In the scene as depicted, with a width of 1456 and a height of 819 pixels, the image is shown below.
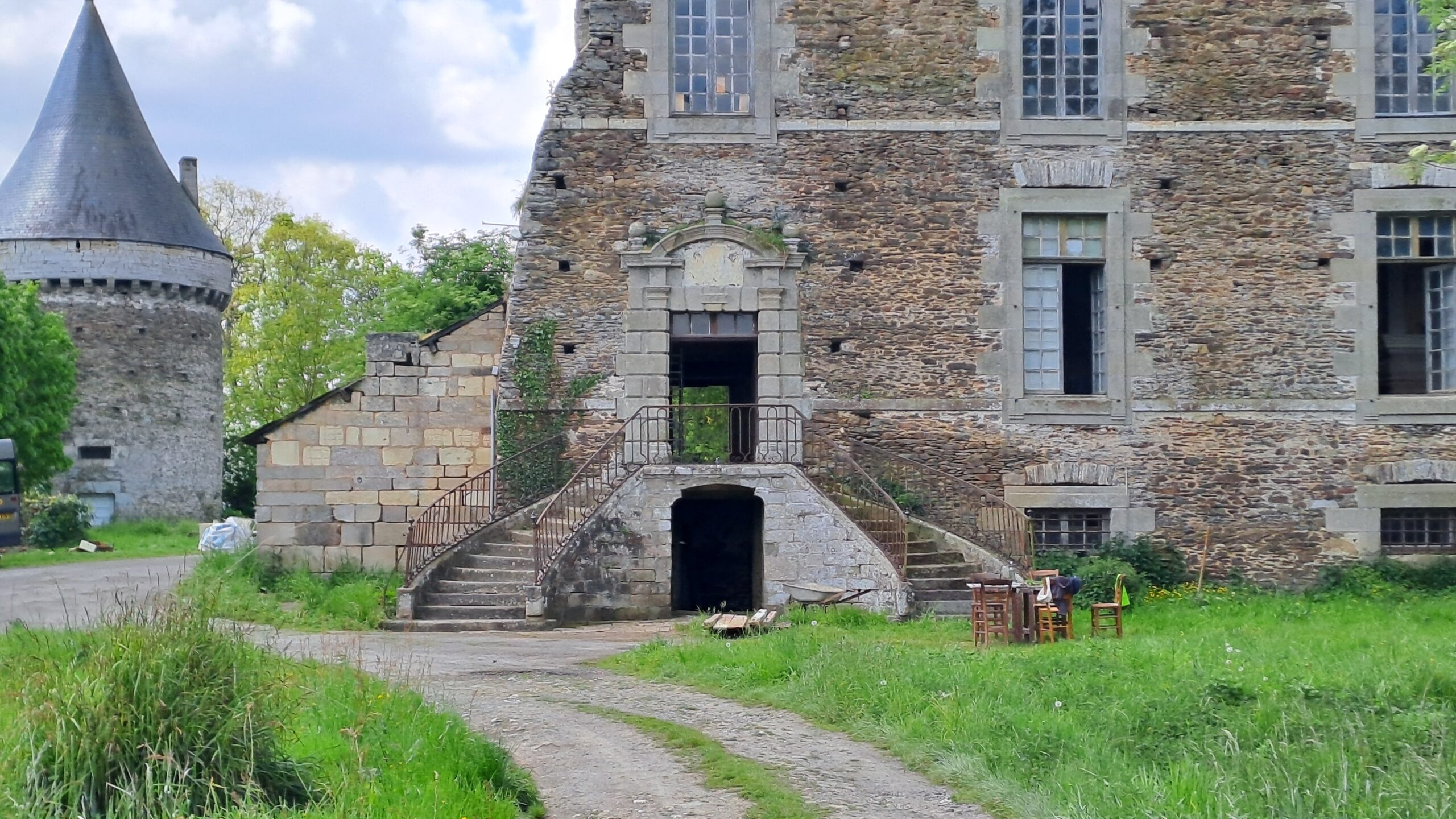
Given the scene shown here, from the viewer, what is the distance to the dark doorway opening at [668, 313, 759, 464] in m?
16.7

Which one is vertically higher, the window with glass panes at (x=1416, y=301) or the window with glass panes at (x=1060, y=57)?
the window with glass panes at (x=1060, y=57)

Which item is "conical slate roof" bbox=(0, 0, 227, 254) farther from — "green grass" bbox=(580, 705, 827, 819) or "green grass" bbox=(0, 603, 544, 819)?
"green grass" bbox=(0, 603, 544, 819)

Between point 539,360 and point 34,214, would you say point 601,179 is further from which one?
point 34,214

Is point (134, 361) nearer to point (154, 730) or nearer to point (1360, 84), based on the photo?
point (1360, 84)

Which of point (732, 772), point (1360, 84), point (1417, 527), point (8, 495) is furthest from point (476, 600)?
point (8, 495)

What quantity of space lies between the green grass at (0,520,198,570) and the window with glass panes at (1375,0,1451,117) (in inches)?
685

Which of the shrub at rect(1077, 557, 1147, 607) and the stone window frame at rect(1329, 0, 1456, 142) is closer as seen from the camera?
the shrub at rect(1077, 557, 1147, 607)

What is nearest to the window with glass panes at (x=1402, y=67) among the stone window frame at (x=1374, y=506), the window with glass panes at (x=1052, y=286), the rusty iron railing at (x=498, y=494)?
the window with glass panes at (x=1052, y=286)

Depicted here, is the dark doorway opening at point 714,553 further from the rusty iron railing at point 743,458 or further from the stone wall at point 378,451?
the stone wall at point 378,451

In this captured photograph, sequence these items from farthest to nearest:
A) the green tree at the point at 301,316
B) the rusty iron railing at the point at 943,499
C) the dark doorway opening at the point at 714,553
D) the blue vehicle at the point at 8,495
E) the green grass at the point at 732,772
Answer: the green tree at the point at 301,316, the blue vehicle at the point at 8,495, the dark doorway opening at the point at 714,553, the rusty iron railing at the point at 943,499, the green grass at the point at 732,772

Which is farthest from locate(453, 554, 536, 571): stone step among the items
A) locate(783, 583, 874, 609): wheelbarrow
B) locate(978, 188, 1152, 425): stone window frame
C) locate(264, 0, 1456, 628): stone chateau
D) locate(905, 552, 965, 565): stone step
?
locate(978, 188, 1152, 425): stone window frame

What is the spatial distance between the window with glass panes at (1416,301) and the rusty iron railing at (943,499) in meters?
5.26

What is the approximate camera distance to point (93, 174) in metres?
34.6

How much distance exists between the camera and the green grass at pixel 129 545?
24547 mm
